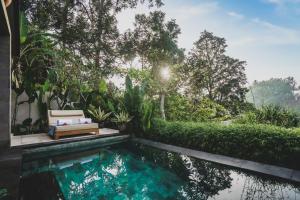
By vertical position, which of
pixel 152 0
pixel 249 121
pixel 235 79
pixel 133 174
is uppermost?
pixel 152 0

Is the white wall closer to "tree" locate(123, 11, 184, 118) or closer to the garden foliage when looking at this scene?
"tree" locate(123, 11, 184, 118)

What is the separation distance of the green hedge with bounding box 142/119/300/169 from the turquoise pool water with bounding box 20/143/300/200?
0.67 m

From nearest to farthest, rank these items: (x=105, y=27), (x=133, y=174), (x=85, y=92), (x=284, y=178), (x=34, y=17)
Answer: (x=284, y=178)
(x=133, y=174)
(x=85, y=92)
(x=34, y=17)
(x=105, y=27)

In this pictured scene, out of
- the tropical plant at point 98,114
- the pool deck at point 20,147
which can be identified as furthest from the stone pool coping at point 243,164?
the tropical plant at point 98,114

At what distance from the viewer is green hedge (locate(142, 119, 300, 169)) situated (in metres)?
4.80

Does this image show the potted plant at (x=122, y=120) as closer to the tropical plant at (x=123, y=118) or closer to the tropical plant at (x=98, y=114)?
the tropical plant at (x=123, y=118)

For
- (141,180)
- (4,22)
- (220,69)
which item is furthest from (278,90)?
(4,22)

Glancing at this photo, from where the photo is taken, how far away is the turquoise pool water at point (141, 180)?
12.2 feet

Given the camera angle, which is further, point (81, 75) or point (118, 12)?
point (118, 12)

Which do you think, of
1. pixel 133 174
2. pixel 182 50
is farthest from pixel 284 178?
pixel 182 50

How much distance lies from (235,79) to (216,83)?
239cm

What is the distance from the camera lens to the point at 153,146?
740 cm

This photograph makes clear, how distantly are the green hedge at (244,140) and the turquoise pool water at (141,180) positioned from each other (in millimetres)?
674

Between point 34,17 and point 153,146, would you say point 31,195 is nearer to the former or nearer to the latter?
point 153,146
